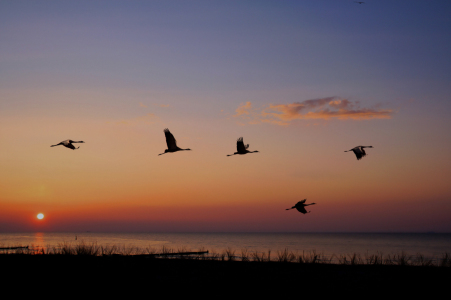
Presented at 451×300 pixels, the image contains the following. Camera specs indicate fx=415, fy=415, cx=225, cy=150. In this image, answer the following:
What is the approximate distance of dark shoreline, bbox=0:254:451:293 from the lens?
14164mm

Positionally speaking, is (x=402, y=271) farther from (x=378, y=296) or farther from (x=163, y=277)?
(x=163, y=277)

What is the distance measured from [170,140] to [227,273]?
20.1 ft

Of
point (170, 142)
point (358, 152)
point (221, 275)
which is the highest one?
point (170, 142)

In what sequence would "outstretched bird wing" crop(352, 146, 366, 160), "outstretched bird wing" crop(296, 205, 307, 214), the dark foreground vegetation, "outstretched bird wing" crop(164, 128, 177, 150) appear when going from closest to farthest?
the dark foreground vegetation < "outstretched bird wing" crop(296, 205, 307, 214) < "outstretched bird wing" crop(164, 128, 177, 150) < "outstretched bird wing" crop(352, 146, 366, 160)

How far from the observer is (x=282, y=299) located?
478 inches

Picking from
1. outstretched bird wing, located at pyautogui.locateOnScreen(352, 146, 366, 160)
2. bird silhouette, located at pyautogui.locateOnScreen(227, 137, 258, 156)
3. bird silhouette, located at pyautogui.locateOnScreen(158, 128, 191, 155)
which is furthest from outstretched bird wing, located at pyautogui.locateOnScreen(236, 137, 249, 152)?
outstretched bird wing, located at pyautogui.locateOnScreen(352, 146, 366, 160)

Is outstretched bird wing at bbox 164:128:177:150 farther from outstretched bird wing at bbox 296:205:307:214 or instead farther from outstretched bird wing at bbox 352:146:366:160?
outstretched bird wing at bbox 352:146:366:160

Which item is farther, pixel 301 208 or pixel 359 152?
pixel 359 152

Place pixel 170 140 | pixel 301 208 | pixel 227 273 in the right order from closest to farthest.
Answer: pixel 227 273, pixel 301 208, pixel 170 140

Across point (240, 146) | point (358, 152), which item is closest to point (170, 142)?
point (240, 146)

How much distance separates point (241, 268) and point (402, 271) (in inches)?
267

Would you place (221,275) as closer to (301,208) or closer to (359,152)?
(301,208)

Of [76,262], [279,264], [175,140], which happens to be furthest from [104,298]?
[279,264]

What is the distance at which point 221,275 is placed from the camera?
614 inches
